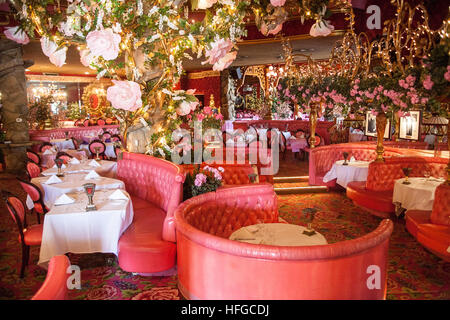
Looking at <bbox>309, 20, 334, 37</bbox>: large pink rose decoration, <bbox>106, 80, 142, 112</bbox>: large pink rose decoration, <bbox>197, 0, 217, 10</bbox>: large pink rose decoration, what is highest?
<bbox>197, 0, 217, 10</bbox>: large pink rose decoration

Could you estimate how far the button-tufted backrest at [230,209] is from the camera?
→ 3.15 metres

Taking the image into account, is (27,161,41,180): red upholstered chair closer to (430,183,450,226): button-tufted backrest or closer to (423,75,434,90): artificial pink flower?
(423,75,434,90): artificial pink flower

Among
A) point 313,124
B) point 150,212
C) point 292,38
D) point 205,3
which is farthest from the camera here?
point 292,38

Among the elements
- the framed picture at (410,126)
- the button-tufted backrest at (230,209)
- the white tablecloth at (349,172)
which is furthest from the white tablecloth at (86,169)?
the framed picture at (410,126)

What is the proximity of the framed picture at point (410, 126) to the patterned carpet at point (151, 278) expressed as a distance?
3081 mm

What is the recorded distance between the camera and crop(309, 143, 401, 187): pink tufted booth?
717 centimetres

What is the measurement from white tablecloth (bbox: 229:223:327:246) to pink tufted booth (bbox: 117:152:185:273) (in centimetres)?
84

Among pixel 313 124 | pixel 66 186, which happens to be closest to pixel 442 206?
pixel 66 186

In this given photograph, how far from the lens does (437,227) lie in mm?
3842

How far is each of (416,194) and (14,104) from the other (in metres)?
9.41

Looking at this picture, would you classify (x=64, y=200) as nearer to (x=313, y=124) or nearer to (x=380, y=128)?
(x=380, y=128)

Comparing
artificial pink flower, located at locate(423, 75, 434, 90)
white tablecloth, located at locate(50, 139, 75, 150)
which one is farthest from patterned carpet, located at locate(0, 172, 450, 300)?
white tablecloth, located at locate(50, 139, 75, 150)
